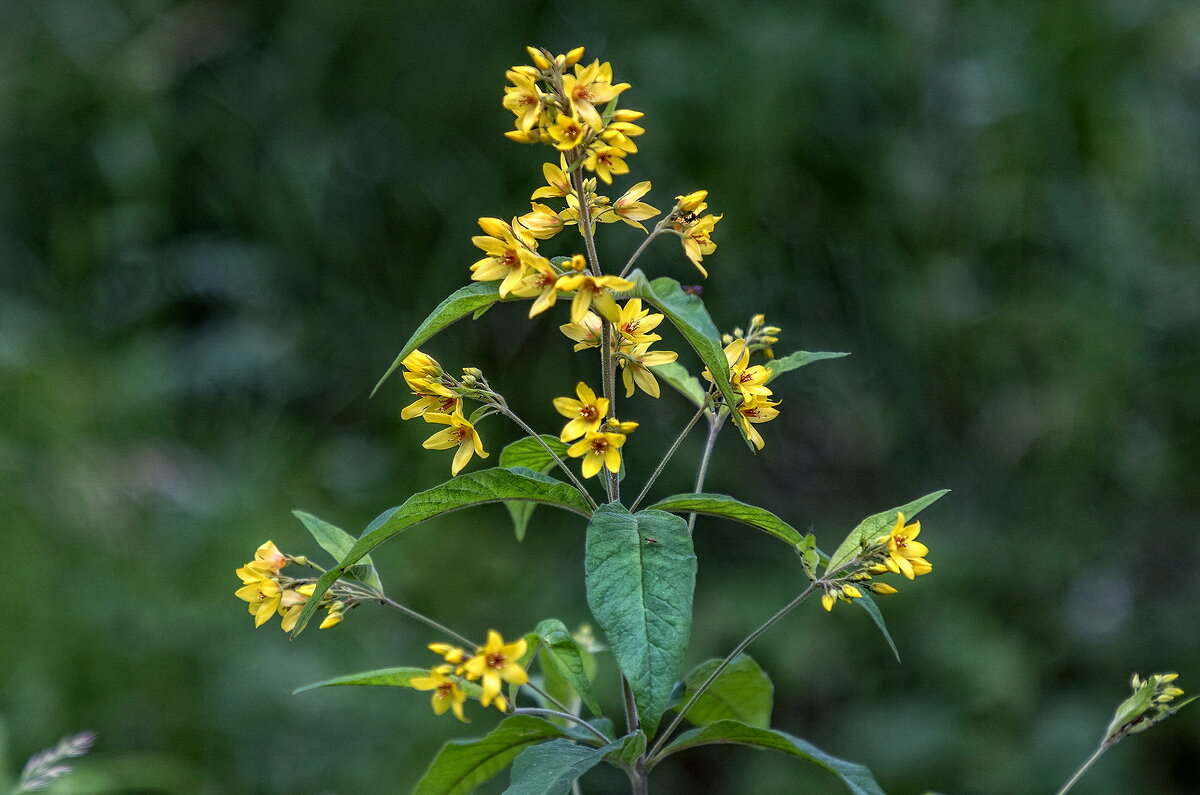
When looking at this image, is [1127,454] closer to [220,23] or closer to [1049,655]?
[1049,655]

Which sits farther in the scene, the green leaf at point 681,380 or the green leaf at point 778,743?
the green leaf at point 681,380

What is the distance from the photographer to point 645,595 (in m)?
0.66

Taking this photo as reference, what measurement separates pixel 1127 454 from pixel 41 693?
8.54ft

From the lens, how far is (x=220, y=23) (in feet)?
10.7

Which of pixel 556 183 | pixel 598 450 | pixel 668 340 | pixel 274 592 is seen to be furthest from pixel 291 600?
pixel 668 340

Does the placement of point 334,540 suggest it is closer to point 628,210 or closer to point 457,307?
point 457,307

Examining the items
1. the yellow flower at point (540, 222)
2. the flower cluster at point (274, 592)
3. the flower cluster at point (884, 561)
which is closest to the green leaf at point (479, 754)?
the flower cluster at point (274, 592)

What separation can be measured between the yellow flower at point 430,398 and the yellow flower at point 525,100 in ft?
0.64

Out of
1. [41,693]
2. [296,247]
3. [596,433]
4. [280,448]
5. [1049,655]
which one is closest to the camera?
[596,433]

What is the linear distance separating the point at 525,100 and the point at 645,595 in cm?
33

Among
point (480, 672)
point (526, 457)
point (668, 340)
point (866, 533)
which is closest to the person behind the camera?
point (480, 672)

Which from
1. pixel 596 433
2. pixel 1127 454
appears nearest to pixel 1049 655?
pixel 1127 454

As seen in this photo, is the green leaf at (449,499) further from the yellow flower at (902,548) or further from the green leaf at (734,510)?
the yellow flower at (902,548)

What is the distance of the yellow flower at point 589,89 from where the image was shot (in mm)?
692
